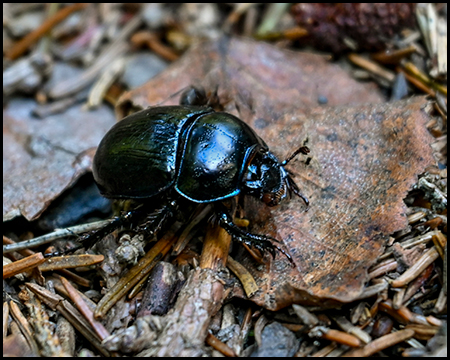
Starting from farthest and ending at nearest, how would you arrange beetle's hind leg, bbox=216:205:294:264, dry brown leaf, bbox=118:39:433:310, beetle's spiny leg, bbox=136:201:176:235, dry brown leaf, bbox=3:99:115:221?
dry brown leaf, bbox=3:99:115:221, beetle's spiny leg, bbox=136:201:176:235, beetle's hind leg, bbox=216:205:294:264, dry brown leaf, bbox=118:39:433:310

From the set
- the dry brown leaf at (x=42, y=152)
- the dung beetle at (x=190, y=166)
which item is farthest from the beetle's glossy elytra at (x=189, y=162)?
the dry brown leaf at (x=42, y=152)

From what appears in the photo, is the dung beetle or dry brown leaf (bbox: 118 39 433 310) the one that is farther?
the dung beetle

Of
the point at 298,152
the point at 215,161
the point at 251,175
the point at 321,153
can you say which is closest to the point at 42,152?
the point at 215,161

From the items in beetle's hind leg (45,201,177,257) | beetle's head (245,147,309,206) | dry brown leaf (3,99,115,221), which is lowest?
dry brown leaf (3,99,115,221)

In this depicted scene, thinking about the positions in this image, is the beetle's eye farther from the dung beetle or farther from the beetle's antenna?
the beetle's antenna

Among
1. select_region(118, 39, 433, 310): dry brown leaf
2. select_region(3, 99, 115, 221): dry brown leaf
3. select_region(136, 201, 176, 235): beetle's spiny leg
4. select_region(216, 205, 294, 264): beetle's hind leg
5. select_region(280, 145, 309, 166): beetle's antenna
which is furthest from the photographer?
select_region(3, 99, 115, 221): dry brown leaf

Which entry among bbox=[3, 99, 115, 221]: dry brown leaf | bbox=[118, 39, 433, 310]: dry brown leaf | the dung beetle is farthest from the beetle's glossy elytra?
bbox=[3, 99, 115, 221]: dry brown leaf

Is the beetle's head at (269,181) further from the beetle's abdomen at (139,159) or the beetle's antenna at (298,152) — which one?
the beetle's abdomen at (139,159)
